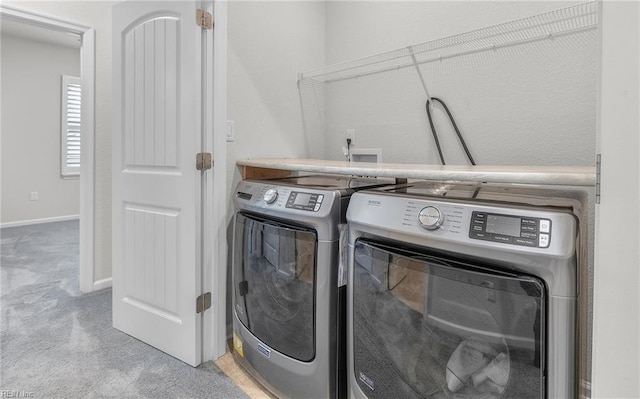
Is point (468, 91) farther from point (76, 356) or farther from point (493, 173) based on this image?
point (76, 356)

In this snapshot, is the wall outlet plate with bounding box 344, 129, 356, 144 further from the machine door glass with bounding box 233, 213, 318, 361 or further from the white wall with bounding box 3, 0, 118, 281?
the white wall with bounding box 3, 0, 118, 281

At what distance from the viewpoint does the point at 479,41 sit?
1737 millimetres

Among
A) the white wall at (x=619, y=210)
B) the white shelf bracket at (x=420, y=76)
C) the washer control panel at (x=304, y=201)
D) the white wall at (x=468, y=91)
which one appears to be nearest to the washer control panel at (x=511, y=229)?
the white wall at (x=619, y=210)

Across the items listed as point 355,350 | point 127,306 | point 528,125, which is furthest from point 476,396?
point 127,306

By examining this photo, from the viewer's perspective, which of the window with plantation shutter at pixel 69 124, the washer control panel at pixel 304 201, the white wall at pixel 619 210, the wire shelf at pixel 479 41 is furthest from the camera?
the window with plantation shutter at pixel 69 124

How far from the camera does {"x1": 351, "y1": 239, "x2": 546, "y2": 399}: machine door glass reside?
0.83 meters

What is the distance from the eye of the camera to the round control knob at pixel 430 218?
0.95m

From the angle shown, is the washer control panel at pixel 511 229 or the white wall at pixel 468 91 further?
the white wall at pixel 468 91

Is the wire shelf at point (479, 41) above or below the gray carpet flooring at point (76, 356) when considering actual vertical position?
above

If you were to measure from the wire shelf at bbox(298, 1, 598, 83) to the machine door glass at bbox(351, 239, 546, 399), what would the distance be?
3.94 ft

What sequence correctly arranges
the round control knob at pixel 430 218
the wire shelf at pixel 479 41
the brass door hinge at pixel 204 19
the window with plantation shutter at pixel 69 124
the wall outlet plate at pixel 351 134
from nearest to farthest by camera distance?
the round control knob at pixel 430 218
the wire shelf at pixel 479 41
the brass door hinge at pixel 204 19
the wall outlet plate at pixel 351 134
the window with plantation shutter at pixel 69 124

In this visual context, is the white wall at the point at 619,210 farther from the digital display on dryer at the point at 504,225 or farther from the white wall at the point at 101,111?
the white wall at the point at 101,111

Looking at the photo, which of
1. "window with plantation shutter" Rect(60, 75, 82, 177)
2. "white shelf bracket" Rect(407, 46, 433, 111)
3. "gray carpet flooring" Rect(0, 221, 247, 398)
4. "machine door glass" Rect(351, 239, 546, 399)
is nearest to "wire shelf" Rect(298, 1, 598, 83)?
"white shelf bracket" Rect(407, 46, 433, 111)

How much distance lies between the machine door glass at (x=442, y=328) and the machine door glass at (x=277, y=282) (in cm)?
23
